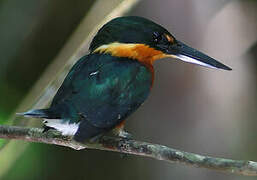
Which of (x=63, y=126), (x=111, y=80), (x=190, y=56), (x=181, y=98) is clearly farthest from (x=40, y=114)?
(x=181, y=98)

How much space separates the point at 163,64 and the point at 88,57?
138cm

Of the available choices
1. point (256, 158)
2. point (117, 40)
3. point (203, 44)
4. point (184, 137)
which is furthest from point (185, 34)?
point (117, 40)

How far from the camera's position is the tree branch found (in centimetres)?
210

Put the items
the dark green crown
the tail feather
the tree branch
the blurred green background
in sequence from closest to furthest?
the tree branch < the tail feather < the dark green crown < the blurred green background

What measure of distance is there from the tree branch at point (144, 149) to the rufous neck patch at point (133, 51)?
16.9 inches

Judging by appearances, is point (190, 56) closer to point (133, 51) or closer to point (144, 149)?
point (133, 51)

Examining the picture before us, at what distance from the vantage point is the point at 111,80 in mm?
2600

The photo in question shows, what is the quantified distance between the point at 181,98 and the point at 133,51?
1.33 metres

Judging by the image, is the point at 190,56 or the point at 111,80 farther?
the point at 190,56

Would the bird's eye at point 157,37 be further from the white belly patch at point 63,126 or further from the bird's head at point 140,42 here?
the white belly patch at point 63,126

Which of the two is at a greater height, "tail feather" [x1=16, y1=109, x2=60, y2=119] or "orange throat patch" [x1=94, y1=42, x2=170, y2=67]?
"orange throat patch" [x1=94, y1=42, x2=170, y2=67]

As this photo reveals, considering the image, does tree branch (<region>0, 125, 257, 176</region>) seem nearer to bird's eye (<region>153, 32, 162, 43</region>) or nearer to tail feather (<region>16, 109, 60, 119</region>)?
tail feather (<region>16, 109, 60, 119</region>)

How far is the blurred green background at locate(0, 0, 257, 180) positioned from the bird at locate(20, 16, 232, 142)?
1132 millimetres

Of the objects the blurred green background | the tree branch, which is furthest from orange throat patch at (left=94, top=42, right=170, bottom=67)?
the blurred green background
